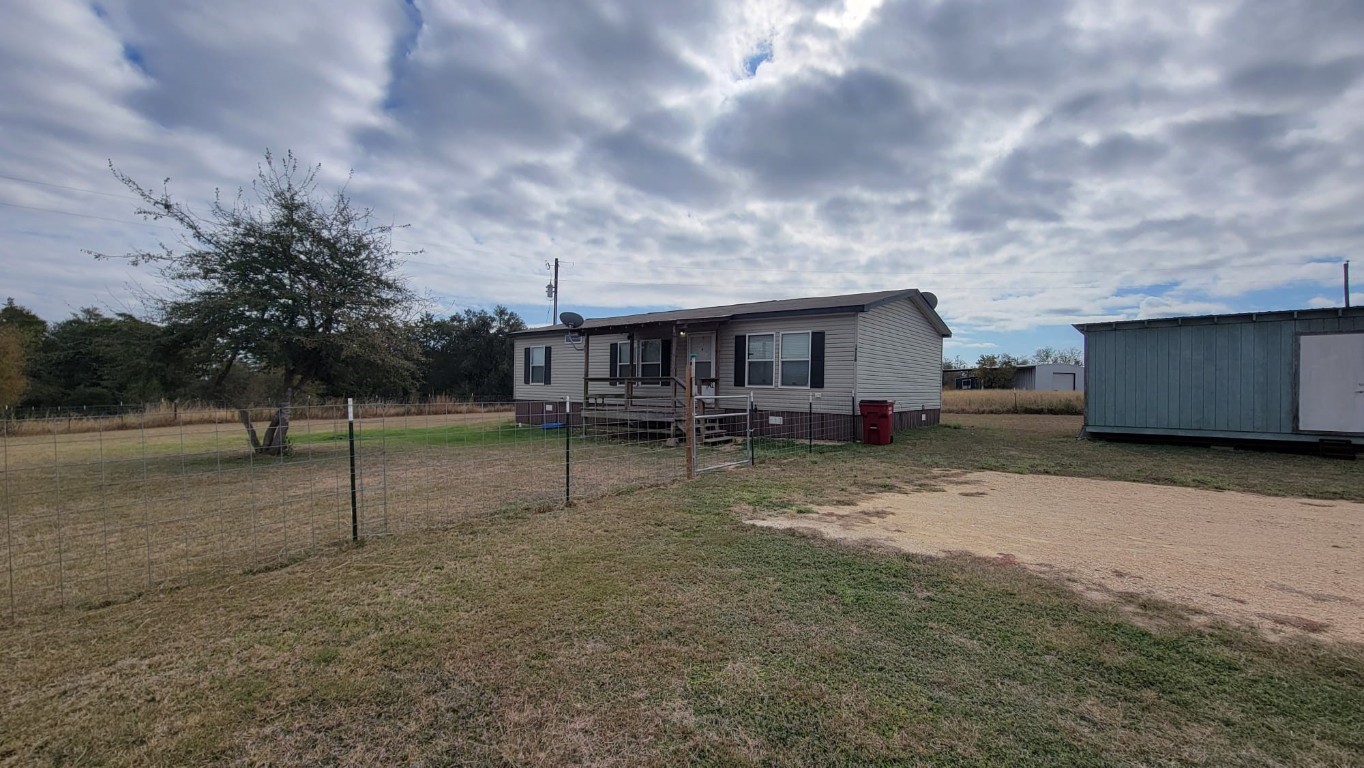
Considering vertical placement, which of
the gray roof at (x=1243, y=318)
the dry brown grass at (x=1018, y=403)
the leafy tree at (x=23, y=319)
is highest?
the leafy tree at (x=23, y=319)

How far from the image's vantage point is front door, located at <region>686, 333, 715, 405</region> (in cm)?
1381

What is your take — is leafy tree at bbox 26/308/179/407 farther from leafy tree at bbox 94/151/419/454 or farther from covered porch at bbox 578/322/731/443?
covered porch at bbox 578/322/731/443

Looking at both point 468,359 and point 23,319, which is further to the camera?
point 468,359

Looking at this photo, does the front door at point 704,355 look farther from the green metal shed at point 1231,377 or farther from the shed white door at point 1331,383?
the shed white door at point 1331,383

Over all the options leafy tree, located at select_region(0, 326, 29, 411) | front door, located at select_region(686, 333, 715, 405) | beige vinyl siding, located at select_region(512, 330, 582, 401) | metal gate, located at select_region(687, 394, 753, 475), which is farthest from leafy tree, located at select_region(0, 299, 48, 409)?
metal gate, located at select_region(687, 394, 753, 475)

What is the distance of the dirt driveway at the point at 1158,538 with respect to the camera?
3277 millimetres

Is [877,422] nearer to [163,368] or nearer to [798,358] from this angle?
[798,358]

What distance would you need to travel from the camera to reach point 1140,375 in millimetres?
11648

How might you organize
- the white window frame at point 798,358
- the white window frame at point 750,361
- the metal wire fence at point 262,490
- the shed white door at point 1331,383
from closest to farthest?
the metal wire fence at point 262,490 → the shed white door at point 1331,383 → the white window frame at point 798,358 → the white window frame at point 750,361

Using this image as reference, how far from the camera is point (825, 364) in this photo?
1234 cm

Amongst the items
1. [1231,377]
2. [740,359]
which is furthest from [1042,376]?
[740,359]

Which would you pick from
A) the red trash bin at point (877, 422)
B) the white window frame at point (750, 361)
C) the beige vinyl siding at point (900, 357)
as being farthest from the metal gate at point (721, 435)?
the beige vinyl siding at point (900, 357)

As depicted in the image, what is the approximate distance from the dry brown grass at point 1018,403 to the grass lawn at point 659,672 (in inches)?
903

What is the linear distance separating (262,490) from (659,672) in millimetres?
7114
